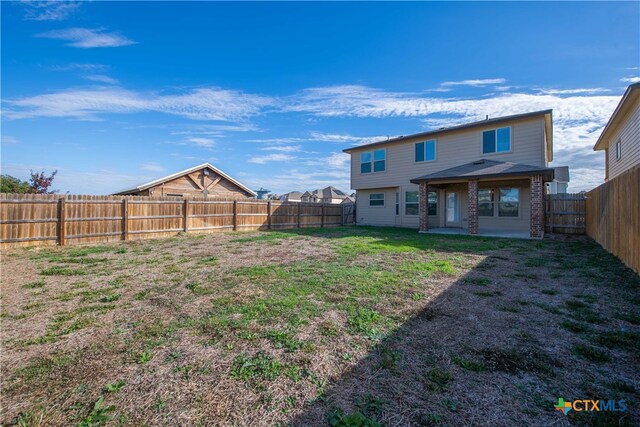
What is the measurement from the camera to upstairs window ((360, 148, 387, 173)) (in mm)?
18408

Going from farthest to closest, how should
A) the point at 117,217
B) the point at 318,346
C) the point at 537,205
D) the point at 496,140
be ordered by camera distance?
1. the point at 496,140
2. the point at 537,205
3. the point at 117,217
4. the point at 318,346

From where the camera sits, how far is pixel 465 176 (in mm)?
12586

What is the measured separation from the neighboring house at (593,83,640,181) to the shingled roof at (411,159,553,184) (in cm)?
223

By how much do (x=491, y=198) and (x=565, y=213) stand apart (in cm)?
300

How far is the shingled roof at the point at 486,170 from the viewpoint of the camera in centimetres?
1123

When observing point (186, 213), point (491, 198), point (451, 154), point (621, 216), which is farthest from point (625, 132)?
point (186, 213)

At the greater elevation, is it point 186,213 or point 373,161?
point 373,161

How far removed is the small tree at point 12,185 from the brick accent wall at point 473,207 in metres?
32.5

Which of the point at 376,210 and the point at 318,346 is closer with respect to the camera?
the point at 318,346

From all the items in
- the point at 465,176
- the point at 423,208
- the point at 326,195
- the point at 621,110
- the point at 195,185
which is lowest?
the point at 423,208

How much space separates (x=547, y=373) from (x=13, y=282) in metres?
8.34

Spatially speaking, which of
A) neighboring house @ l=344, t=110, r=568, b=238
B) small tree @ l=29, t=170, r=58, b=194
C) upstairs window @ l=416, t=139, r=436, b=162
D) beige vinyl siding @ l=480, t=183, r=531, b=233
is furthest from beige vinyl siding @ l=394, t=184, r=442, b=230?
small tree @ l=29, t=170, r=58, b=194

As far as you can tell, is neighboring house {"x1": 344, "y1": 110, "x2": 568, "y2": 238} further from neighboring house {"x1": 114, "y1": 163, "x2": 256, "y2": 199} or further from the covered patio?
neighboring house {"x1": 114, "y1": 163, "x2": 256, "y2": 199}

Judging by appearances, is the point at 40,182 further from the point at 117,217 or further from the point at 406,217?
the point at 406,217
